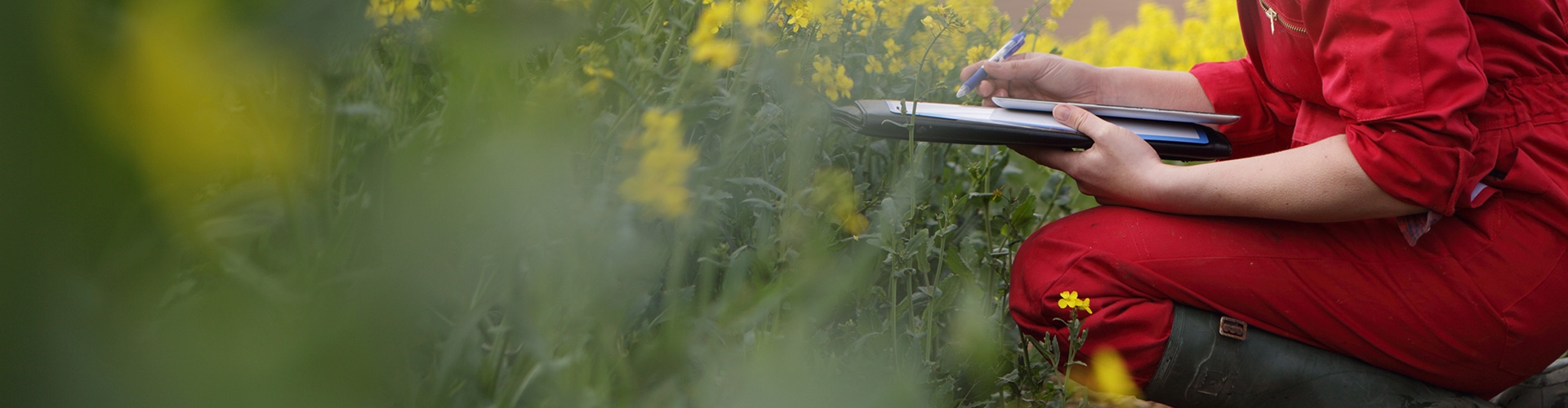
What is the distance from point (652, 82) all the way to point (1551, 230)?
1.33m

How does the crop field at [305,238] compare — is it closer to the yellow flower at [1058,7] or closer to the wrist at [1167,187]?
the wrist at [1167,187]

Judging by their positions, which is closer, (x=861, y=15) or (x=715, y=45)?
(x=715, y=45)

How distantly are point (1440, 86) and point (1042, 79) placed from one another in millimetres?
820

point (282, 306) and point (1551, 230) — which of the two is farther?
point (1551, 230)

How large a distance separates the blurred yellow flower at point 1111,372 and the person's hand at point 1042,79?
571mm

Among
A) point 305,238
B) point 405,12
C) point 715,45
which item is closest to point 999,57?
point 715,45

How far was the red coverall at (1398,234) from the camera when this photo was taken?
1.37m

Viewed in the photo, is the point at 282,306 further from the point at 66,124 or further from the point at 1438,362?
the point at 1438,362

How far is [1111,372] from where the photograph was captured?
5.14 feet

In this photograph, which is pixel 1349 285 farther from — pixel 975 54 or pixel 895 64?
pixel 975 54

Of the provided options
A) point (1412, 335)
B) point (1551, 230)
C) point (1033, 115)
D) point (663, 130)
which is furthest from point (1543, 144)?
point (663, 130)

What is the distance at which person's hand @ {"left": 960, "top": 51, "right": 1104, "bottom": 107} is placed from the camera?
2006mm

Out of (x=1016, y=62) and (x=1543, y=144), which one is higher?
(x=1016, y=62)

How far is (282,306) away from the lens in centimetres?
22
